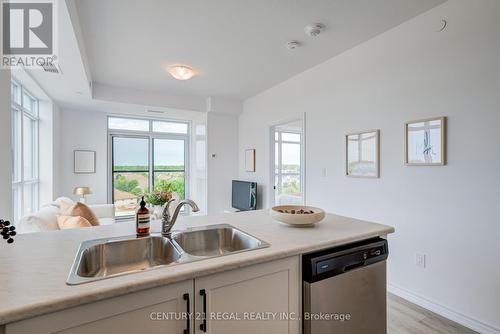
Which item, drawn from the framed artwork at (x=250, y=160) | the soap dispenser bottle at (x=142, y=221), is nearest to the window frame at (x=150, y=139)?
the framed artwork at (x=250, y=160)

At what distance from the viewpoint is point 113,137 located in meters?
5.43

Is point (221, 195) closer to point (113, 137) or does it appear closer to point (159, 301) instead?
point (113, 137)

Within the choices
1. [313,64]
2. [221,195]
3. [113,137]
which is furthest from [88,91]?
[313,64]

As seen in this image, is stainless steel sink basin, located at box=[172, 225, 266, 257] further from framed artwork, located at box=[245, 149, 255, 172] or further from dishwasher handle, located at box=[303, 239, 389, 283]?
framed artwork, located at box=[245, 149, 255, 172]

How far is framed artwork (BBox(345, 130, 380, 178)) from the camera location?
8.58 ft

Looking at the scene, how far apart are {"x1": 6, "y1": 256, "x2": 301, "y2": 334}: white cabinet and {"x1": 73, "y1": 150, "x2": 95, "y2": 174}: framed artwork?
5.15 metres

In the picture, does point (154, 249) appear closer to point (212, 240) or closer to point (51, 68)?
point (212, 240)

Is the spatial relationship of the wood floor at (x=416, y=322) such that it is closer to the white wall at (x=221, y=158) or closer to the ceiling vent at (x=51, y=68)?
the white wall at (x=221, y=158)

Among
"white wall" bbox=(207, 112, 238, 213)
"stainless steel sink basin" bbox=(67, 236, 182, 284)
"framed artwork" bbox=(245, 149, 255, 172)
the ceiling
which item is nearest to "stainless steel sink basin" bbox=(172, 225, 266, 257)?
"stainless steel sink basin" bbox=(67, 236, 182, 284)

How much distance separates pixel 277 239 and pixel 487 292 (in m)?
1.83

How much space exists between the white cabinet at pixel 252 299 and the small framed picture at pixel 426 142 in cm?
174

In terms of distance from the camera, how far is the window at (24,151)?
124 inches

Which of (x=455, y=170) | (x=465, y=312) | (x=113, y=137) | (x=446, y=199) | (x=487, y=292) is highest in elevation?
(x=113, y=137)

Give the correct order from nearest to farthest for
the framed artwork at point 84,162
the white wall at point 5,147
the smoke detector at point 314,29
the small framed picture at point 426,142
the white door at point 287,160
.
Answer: the white wall at point 5,147 → the small framed picture at point 426,142 → the smoke detector at point 314,29 → the framed artwork at point 84,162 → the white door at point 287,160
